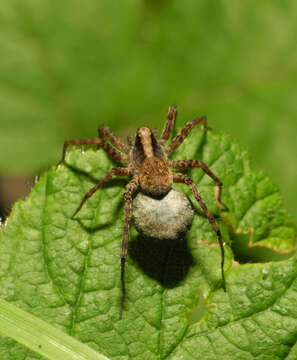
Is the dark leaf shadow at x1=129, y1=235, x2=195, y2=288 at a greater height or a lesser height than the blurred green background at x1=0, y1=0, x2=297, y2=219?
lesser

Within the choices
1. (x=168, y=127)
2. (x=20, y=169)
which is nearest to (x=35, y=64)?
(x=20, y=169)

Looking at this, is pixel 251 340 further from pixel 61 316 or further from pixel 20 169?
pixel 20 169

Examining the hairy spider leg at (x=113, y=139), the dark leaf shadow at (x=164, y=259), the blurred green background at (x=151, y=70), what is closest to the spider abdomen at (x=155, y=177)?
the hairy spider leg at (x=113, y=139)

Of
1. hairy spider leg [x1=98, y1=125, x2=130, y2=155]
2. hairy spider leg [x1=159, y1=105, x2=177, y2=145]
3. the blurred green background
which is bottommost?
hairy spider leg [x1=98, y1=125, x2=130, y2=155]

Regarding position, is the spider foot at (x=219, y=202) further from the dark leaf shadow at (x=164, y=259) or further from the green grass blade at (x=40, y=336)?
the green grass blade at (x=40, y=336)

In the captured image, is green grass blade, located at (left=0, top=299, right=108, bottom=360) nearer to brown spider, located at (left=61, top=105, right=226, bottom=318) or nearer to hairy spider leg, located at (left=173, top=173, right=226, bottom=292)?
brown spider, located at (left=61, top=105, right=226, bottom=318)

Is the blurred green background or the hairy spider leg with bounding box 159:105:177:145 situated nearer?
the hairy spider leg with bounding box 159:105:177:145

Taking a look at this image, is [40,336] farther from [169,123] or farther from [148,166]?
[169,123]

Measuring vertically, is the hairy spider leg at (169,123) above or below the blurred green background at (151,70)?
below

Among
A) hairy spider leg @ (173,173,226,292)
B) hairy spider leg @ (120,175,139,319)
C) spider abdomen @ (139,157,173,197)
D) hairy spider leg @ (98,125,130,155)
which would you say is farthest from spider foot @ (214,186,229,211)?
hairy spider leg @ (98,125,130,155)
